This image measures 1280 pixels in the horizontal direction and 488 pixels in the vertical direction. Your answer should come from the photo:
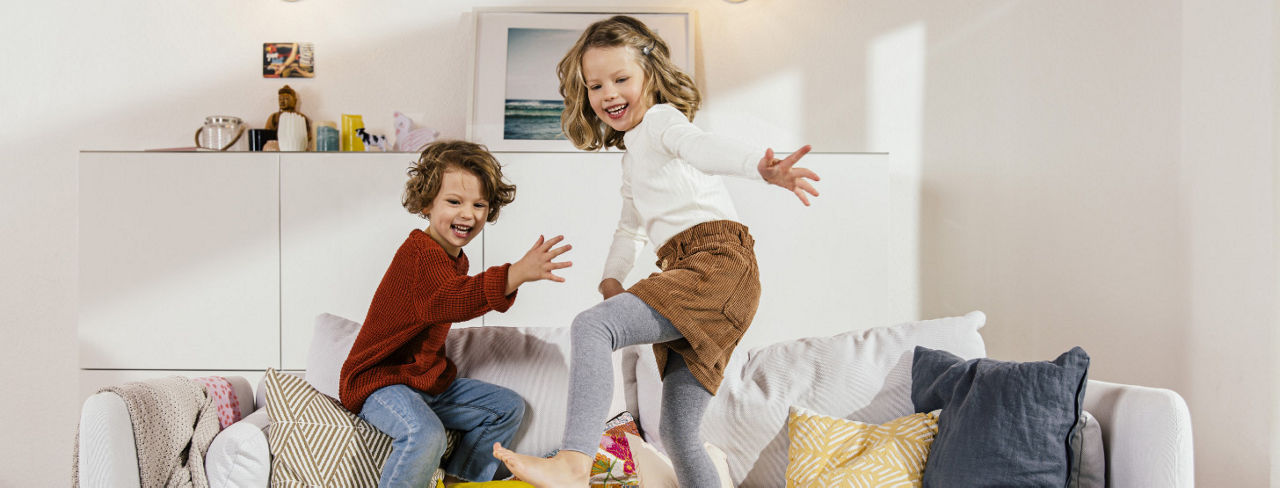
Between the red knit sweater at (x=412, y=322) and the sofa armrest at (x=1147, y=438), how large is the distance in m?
1.23

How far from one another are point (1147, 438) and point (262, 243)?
2.68 m

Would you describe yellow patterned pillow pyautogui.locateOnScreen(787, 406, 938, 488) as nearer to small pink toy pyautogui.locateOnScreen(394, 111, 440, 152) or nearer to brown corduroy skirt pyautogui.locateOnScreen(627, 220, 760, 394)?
brown corduroy skirt pyautogui.locateOnScreen(627, 220, 760, 394)

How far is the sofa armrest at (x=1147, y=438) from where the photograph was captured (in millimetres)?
1519

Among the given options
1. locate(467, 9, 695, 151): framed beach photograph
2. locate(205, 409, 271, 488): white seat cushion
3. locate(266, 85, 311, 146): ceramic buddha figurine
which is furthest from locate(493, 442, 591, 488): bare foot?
locate(266, 85, 311, 146): ceramic buddha figurine

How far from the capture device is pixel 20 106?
11.1 feet

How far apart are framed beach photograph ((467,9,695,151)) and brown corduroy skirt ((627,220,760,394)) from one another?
5.09 feet

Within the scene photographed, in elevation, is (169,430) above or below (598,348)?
below

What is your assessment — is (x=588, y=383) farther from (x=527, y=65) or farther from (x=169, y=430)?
(x=527, y=65)

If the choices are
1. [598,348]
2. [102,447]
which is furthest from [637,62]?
[102,447]

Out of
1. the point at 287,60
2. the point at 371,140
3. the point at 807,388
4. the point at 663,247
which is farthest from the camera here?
the point at 287,60

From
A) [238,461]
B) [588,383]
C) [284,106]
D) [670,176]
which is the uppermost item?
[284,106]

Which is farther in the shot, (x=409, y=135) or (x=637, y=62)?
(x=409, y=135)

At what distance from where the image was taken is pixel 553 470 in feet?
4.71

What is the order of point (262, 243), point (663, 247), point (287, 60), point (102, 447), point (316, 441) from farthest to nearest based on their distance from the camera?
point (287, 60), point (262, 243), point (316, 441), point (663, 247), point (102, 447)
